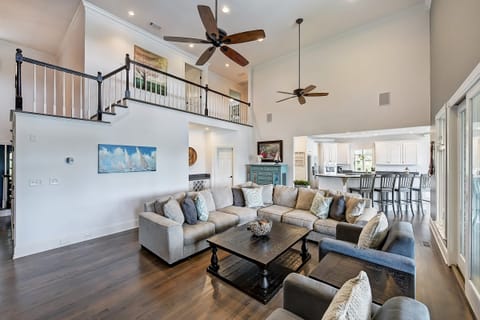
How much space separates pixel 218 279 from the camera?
2.72 metres

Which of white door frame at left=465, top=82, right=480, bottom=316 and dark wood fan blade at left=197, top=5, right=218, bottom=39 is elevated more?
dark wood fan blade at left=197, top=5, right=218, bottom=39

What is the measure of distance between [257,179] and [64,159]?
5.53 metres

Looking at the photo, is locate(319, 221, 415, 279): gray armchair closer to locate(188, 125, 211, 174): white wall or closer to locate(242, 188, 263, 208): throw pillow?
locate(242, 188, 263, 208): throw pillow

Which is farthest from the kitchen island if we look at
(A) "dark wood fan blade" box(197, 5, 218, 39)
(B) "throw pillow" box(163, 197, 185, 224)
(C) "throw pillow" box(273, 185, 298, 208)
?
(A) "dark wood fan blade" box(197, 5, 218, 39)

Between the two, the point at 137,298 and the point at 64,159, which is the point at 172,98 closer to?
the point at 64,159

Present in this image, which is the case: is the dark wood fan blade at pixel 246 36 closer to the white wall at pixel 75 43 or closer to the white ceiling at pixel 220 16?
the white ceiling at pixel 220 16

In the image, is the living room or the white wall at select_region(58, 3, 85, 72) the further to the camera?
the white wall at select_region(58, 3, 85, 72)

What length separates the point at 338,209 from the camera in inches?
149

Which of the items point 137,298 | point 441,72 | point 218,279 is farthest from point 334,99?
point 137,298

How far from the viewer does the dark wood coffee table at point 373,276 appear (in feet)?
5.74

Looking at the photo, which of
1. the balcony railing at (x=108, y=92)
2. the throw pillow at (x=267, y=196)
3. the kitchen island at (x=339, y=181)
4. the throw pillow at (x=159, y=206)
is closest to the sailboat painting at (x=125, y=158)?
the balcony railing at (x=108, y=92)

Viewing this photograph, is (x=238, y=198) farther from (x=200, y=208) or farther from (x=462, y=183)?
(x=462, y=183)

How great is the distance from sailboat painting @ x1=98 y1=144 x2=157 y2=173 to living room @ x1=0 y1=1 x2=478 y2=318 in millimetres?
120

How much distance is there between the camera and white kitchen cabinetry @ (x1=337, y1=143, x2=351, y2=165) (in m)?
9.78
